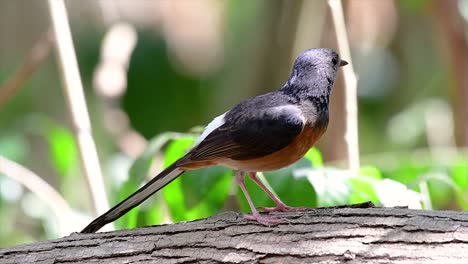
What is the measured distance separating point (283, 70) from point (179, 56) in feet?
10.8

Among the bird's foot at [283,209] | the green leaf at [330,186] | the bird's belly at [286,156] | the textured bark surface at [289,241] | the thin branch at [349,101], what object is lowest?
the textured bark surface at [289,241]

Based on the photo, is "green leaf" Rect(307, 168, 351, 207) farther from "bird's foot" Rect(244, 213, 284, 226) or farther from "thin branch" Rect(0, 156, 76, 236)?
"thin branch" Rect(0, 156, 76, 236)

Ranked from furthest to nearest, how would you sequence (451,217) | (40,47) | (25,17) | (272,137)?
1. (25,17)
2. (40,47)
3. (272,137)
4. (451,217)

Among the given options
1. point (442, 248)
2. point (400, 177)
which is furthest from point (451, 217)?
point (400, 177)

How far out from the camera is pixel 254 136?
3055 mm

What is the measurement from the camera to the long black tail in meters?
3.05

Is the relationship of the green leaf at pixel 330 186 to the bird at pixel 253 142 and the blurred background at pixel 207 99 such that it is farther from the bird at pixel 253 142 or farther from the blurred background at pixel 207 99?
Result: the bird at pixel 253 142

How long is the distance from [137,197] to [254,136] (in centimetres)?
59

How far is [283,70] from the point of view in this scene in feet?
19.9

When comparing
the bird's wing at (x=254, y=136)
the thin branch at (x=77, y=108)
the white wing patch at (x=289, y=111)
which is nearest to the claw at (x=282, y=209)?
the bird's wing at (x=254, y=136)

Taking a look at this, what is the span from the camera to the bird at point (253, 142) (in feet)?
9.96

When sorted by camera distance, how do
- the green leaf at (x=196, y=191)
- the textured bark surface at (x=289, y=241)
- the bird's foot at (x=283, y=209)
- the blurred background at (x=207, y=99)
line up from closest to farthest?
the textured bark surface at (x=289, y=241)
the bird's foot at (x=283, y=209)
the green leaf at (x=196, y=191)
the blurred background at (x=207, y=99)

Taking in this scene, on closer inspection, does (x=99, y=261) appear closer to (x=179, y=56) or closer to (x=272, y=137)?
(x=272, y=137)

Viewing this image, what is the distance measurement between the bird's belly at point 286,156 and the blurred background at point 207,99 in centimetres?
11
